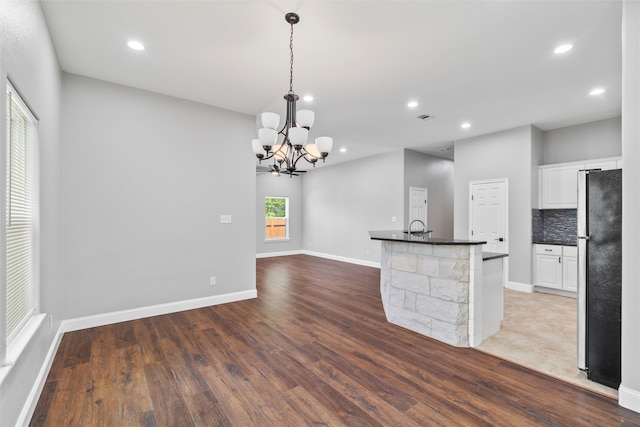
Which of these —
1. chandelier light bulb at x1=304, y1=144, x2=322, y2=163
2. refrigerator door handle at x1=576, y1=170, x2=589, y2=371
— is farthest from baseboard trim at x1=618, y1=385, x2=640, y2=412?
chandelier light bulb at x1=304, y1=144, x2=322, y2=163

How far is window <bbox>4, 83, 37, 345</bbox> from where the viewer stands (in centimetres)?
182

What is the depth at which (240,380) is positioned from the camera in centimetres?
236

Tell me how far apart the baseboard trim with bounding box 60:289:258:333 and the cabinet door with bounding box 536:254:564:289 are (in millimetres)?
4847

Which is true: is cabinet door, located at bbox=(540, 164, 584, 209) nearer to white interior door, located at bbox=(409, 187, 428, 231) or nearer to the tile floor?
the tile floor

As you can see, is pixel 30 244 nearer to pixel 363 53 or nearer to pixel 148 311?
pixel 148 311

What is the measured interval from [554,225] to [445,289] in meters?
3.78

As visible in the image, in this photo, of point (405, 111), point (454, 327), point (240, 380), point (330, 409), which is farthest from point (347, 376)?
point (405, 111)

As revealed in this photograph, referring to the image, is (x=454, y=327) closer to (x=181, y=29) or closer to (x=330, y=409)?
(x=330, y=409)

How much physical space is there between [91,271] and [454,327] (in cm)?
410

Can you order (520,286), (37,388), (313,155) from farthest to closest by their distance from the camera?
(520,286)
(313,155)
(37,388)

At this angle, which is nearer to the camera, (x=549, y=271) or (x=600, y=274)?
(x=600, y=274)

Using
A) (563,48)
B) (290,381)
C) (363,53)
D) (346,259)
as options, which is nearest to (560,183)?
(563,48)

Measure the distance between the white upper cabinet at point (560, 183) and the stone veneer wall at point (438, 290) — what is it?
3.18m

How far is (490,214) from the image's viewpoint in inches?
220
